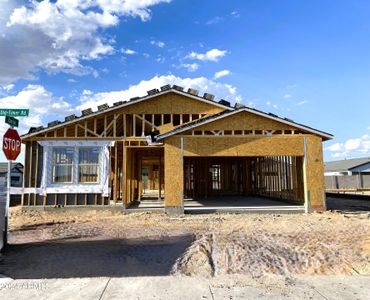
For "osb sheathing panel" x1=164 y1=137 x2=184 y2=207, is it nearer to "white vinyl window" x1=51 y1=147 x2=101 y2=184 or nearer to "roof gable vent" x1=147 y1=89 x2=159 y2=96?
"roof gable vent" x1=147 y1=89 x2=159 y2=96

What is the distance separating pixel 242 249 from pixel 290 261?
123cm

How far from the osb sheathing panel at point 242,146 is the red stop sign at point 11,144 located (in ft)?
23.9

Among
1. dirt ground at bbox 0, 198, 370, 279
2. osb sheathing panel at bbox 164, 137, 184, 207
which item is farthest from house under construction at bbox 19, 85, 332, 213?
dirt ground at bbox 0, 198, 370, 279

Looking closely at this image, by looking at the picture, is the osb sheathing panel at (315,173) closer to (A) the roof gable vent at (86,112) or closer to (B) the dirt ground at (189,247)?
(B) the dirt ground at (189,247)

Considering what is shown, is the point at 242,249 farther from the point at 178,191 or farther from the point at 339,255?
the point at 178,191

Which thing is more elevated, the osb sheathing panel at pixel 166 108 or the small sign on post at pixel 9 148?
the osb sheathing panel at pixel 166 108

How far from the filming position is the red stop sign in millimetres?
7734

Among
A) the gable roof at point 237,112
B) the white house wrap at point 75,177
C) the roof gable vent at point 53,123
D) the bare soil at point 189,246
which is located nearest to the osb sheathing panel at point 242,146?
the gable roof at point 237,112

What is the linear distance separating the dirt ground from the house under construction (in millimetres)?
2726

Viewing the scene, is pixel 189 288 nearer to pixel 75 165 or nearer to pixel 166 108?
pixel 75 165

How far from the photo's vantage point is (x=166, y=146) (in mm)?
14617

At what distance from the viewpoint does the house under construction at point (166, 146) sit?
14609 mm

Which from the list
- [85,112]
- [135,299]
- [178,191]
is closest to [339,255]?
[135,299]

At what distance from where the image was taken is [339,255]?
22.7ft
